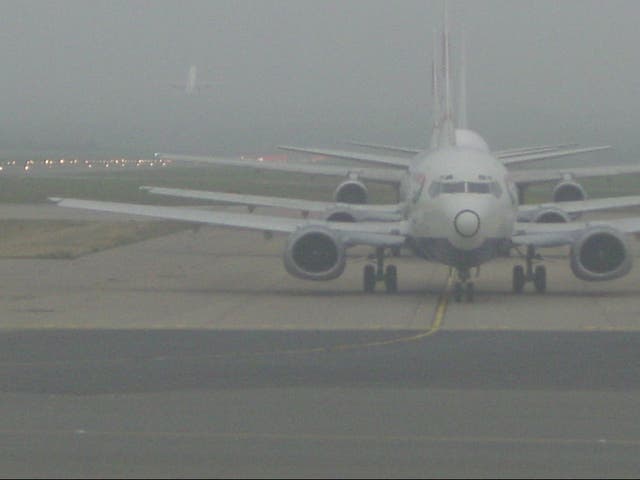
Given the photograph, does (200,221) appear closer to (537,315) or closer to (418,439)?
(537,315)

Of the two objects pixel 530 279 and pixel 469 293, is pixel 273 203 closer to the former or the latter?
pixel 530 279

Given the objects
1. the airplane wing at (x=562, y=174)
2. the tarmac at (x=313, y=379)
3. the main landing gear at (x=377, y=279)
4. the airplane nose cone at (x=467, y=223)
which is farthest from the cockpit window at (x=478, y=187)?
the airplane wing at (x=562, y=174)

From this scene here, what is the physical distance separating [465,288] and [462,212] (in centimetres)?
252

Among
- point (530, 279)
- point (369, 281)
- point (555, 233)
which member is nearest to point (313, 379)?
point (369, 281)

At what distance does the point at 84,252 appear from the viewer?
134ft

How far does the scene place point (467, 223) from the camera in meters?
28.0

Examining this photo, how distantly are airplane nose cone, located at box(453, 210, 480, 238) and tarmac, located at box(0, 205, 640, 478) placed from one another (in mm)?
1370

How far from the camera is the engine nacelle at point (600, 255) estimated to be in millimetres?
29000

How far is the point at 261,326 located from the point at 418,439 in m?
10.8

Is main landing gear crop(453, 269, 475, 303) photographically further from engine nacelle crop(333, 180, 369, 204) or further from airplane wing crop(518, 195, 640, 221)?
engine nacelle crop(333, 180, 369, 204)

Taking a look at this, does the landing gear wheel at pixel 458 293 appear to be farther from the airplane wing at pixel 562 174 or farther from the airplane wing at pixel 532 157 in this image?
the airplane wing at pixel 532 157

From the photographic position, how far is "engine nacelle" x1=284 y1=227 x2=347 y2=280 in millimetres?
29484

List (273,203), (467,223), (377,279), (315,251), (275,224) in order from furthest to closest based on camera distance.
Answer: (273,203), (275,224), (377,279), (315,251), (467,223)

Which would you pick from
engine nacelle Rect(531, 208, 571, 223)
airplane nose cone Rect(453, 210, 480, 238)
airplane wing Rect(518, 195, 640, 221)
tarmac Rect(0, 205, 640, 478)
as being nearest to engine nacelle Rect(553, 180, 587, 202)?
airplane wing Rect(518, 195, 640, 221)
